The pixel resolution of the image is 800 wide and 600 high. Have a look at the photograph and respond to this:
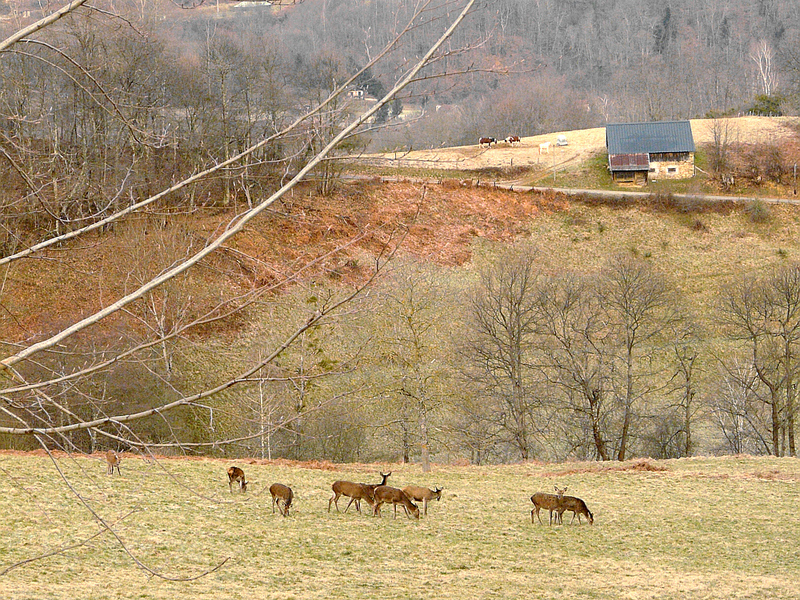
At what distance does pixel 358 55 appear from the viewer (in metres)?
4.65

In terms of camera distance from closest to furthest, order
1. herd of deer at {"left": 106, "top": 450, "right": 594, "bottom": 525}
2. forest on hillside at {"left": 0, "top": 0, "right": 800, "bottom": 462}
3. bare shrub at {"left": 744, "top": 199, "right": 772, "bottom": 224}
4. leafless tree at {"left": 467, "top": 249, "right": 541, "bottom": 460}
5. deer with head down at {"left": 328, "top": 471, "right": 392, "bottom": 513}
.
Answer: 1. forest on hillside at {"left": 0, "top": 0, "right": 800, "bottom": 462}
2. herd of deer at {"left": 106, "top": 450, "right": 594, "bottom": 525}
3. deer with head down at {"left": 328, "top": 471, "right": 392, "bottom": 513}
4. leafless tree at {"left": 467, "top": 249, "right": 541, "bottom": 460}
5. bare shrub at {"left": 744, "top": 199, "right": 772, "bottom": 224}

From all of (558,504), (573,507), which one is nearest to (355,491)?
(558,504)

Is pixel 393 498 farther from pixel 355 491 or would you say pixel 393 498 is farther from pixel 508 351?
pixel 508 351

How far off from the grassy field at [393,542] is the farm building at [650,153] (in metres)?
40.7

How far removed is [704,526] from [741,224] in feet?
128

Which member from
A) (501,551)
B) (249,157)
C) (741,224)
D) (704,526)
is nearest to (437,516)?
(501,551)

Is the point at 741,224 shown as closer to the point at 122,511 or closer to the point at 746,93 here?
the point at 122,511

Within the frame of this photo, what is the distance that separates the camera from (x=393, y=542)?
12516 millimetres

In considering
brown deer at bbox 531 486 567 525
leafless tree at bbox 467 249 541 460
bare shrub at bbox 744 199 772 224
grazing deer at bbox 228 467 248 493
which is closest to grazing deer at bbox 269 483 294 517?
grazing deer at bbox 228 467 248 493

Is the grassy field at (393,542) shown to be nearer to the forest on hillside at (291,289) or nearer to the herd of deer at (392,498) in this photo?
the herd of deer at (392,498)

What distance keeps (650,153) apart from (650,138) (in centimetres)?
199

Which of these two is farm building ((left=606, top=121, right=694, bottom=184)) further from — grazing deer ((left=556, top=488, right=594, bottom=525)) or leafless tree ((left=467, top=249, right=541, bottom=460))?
grazing deer ((left=556, top=488, right=594, bottom=525))

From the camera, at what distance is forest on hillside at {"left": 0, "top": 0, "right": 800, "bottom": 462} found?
169 inches

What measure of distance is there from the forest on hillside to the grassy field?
1.35 m
